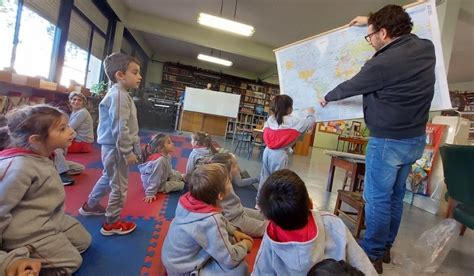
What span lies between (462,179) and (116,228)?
2277 millimetres

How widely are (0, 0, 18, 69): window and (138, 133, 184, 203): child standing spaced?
2.24 m

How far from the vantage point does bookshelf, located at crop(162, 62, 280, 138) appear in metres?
11.2

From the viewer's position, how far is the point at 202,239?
3.93ft

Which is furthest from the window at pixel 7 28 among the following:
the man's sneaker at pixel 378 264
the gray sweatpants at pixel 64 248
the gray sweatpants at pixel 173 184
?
the man's sneaker at pixel 378 264

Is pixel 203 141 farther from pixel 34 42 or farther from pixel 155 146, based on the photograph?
pixel 34 42

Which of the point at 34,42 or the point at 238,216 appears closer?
the point at 238,216

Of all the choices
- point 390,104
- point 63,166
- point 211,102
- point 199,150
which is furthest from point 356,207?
point 211,102

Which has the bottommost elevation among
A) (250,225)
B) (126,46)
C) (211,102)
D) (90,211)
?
(90,211)

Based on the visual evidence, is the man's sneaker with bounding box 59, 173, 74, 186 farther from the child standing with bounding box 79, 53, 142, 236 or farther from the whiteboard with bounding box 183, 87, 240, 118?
the whiteboard with bounding box 183, 87, 240, 118

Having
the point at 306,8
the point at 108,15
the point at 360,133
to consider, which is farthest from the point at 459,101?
the point at 108,15

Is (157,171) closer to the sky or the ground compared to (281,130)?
closer to the ground

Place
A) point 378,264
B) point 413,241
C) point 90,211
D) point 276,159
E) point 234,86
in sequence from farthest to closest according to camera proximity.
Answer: point 234,86, point 276,159, point 413,241, point 90,211, point 378,264

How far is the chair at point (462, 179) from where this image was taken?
5.89ft

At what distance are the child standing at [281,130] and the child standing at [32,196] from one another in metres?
→ 1.45
